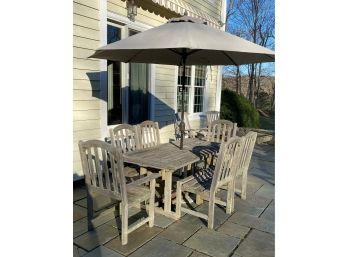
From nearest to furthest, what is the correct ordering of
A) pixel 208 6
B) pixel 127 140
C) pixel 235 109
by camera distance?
pixel 127 140, pixel 208 6, pixel 235 109

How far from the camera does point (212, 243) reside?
2707 millimetres

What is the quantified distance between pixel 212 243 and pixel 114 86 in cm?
324

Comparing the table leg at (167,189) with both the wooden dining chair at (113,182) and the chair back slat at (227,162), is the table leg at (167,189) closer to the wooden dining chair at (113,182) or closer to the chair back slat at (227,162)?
the wooden dining chair at (113,182)

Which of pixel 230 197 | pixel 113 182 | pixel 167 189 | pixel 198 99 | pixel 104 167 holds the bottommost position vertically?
pixel 230 197

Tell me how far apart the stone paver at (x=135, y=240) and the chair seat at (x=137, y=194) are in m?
0.38

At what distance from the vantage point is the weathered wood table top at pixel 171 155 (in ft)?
10.0

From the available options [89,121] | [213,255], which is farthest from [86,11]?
[213,255]

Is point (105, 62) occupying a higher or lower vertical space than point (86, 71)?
higher

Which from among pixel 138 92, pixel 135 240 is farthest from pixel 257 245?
pixel 138 92

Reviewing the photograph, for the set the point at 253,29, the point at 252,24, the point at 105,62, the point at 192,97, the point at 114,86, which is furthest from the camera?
the point at 252,24

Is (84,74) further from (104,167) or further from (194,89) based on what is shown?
(194,89)

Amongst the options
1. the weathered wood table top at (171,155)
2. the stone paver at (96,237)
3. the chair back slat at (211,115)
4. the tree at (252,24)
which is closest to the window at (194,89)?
the chair back slat at (211,115)
